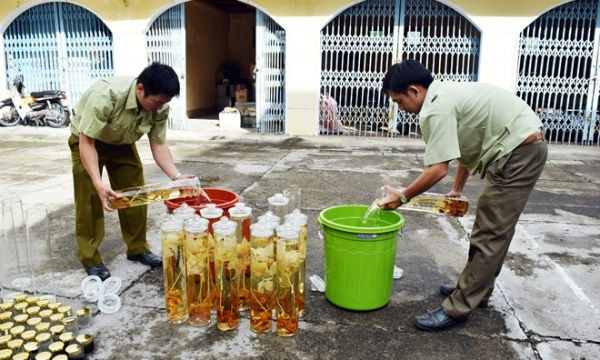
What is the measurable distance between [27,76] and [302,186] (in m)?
8.40

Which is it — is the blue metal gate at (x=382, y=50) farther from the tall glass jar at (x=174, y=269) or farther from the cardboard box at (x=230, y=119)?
the tall glass jar at (x=174, y=269)

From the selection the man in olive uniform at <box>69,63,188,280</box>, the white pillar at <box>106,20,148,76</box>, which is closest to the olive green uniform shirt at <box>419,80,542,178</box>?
the man in olive uniform at <box>69,63,188,280</box>

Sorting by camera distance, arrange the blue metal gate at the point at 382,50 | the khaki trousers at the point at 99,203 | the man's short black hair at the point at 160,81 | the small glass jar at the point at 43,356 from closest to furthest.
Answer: the small glass jar at the point at 43,356, the man's short black hair at the point at 160,81, the khaki trousers at the point at 99,203, the blue metal gate at the point at 382,50

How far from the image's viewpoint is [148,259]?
133 inches

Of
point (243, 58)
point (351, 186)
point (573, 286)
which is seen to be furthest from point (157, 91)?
point (243, 58)

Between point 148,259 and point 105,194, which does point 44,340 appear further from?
point 148,259

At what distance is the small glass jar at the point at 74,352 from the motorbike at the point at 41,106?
935 cm

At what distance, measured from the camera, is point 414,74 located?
245 cm

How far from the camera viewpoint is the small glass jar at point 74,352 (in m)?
2.26

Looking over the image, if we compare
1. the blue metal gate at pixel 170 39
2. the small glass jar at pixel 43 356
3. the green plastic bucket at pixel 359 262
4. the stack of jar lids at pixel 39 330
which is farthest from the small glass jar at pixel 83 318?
the blue metal gate at pixel 170 39

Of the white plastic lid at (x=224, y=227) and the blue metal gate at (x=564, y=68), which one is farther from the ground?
the blue metal gate at (x=564, y=68)

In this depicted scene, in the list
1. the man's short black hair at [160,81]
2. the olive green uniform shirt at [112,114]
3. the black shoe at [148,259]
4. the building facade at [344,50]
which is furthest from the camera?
the building facade at [344,50]

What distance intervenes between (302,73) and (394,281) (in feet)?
22.9

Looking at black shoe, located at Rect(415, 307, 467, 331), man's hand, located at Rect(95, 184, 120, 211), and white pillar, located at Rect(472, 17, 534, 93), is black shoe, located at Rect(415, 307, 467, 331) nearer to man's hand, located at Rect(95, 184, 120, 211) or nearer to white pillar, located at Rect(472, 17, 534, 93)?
man's hand, located at Rect(95, 184, 120, 211)
